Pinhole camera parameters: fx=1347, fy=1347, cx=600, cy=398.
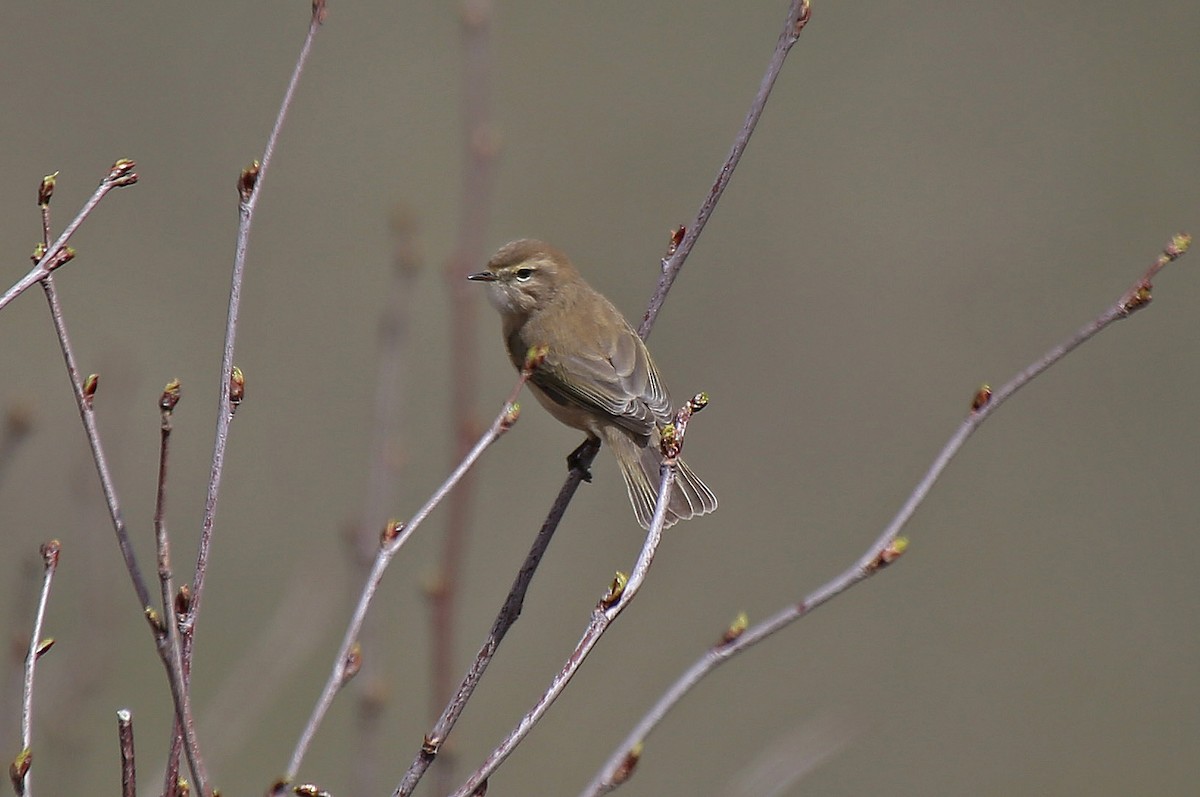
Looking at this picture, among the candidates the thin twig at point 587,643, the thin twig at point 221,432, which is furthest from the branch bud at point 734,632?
the thin twig at point 221,432

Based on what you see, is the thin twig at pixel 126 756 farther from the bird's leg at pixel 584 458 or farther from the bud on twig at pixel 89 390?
the bird's leg at pixel 584 458

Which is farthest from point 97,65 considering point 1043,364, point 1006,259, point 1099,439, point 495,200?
point 1043,364

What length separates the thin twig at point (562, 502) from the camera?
2.04 m

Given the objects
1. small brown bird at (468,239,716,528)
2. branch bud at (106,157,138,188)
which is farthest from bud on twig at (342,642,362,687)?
small brown bird at (468,239,716,528)

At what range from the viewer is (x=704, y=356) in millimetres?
9594

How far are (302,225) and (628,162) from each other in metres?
2.58

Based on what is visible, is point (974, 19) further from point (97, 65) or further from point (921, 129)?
point (97, 65)

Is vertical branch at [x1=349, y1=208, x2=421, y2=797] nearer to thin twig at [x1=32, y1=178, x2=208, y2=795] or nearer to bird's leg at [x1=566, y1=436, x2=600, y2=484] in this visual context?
bird's leg at [x1=566, y1=436, x2=600, y2=484]

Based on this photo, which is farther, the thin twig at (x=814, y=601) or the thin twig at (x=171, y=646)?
the thin twig at (x=814, y=601)

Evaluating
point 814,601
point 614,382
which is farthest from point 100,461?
point 614,382

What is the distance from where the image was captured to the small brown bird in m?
4.41

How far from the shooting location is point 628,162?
10625 millimetres

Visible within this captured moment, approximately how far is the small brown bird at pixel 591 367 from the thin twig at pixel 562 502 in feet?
2.80

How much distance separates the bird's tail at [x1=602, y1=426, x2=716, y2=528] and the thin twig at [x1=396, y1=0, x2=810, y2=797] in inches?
34.3
